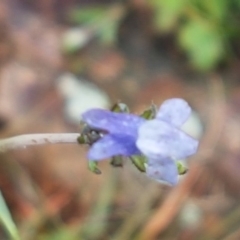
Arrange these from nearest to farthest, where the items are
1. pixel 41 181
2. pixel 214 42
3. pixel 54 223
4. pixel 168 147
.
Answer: pixel 168 147 → pixel 54 223 → pixel 41 181 → pixel 214 42

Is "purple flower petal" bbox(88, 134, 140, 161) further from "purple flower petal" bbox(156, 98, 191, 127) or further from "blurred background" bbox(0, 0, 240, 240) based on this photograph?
"blurred background" bbox(0, 0, 240, 240)

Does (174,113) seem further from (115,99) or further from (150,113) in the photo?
(115,99)

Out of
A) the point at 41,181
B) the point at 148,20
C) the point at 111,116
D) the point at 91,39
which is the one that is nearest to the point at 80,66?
the point at 91,39

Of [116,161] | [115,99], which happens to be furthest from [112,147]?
[115,99]

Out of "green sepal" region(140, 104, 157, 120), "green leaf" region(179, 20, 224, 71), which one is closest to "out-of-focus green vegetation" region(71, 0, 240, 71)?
"green leaf" region(179, 20, 224, 71)

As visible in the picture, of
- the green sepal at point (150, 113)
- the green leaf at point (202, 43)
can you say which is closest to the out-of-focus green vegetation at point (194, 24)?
the green leaf at point (202, 43)

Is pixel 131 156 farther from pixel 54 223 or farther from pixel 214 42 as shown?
pixel 214 42
